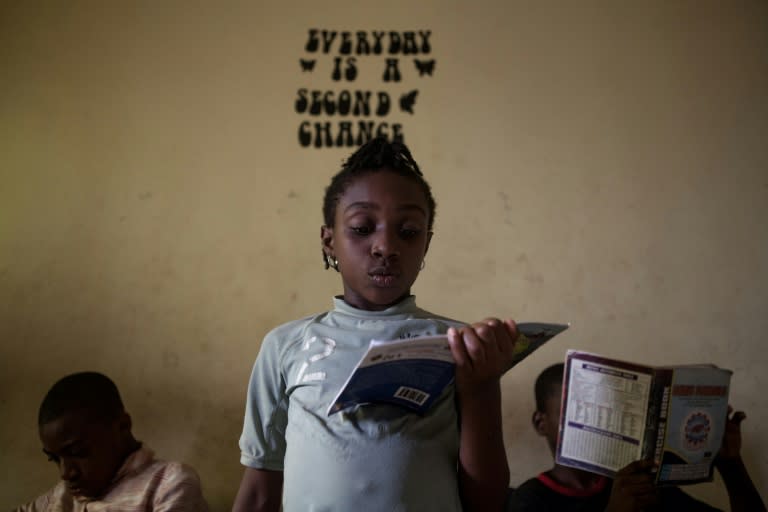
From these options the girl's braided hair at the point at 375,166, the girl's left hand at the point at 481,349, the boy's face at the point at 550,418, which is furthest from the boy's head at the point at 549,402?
the girl's left hand at the point at 481,349

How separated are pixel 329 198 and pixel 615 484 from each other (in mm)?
954

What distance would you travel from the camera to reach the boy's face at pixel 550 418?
1.81m

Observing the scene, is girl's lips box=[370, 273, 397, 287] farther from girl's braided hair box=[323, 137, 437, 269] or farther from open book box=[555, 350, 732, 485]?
open book box=[555, 350, 732, 485]

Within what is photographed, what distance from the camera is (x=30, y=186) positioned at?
217 centimetres

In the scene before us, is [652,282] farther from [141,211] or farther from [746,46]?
[141,211]

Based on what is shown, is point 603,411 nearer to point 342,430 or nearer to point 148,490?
point 342,430

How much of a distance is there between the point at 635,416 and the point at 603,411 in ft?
0.23

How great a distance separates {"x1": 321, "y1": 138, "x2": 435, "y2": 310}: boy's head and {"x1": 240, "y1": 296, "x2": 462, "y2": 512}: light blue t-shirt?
0.04m

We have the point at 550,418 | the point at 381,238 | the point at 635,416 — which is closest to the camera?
the point at 381,238

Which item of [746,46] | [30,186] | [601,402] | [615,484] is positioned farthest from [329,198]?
[746,46]

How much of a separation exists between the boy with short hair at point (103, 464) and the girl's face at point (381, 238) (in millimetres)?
902

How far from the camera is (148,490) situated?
5.10 ft

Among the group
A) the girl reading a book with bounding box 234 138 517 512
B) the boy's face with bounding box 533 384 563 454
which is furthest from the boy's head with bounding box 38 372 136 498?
the boy's face with bounding box 533 384 563 454

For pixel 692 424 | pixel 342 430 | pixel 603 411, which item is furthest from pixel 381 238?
pixel 692 424
